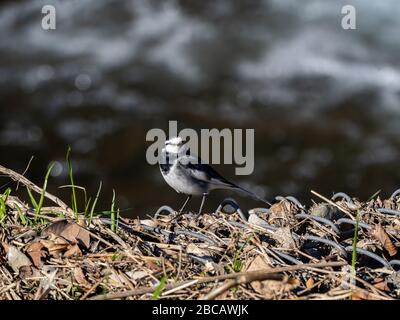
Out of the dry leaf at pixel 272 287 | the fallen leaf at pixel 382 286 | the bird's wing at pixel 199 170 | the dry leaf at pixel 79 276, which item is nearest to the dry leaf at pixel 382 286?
the fallen leaf at pixel 382 286

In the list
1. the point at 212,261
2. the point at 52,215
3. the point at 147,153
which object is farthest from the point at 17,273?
the point at 147,153

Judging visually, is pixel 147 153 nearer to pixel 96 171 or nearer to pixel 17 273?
pixel 96 171

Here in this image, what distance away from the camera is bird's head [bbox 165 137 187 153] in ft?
15.5

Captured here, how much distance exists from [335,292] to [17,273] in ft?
3.82

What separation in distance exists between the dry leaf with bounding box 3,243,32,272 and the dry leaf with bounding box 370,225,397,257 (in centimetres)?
141

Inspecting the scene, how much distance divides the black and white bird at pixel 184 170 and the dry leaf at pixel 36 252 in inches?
77.3

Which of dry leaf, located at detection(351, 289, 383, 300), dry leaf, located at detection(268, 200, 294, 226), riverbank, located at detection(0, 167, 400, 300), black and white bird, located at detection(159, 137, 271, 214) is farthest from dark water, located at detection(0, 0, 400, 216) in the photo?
dry leaf, located at detection(351, 289, 383, 300)

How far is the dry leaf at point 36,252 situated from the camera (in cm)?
279

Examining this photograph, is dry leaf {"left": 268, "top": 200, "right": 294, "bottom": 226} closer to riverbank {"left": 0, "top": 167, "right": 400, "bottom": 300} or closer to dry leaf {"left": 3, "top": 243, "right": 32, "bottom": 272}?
riverbank {"left": 0, "top": 167, "right": 400, "bottom": 300}

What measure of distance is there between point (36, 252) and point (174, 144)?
204 cm

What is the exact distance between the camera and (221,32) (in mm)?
11547

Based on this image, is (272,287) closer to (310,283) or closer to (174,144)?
(310,283)

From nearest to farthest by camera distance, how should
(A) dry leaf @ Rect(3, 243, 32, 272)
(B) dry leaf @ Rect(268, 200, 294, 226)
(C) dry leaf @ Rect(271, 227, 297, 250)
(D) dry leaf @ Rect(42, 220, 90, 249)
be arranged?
1. (A) dry leaf @ Rect(3, 243, 32, 272)
2. (D) dry leaf @ Rect(42, 220, 90, 249)
3. (C) dry leaf @ Rect(271, 227, 297, 250)
4. (B) dry leaf @ Rect(268, 200, 294, 226)

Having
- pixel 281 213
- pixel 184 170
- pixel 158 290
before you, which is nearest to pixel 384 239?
pixel 281 213
